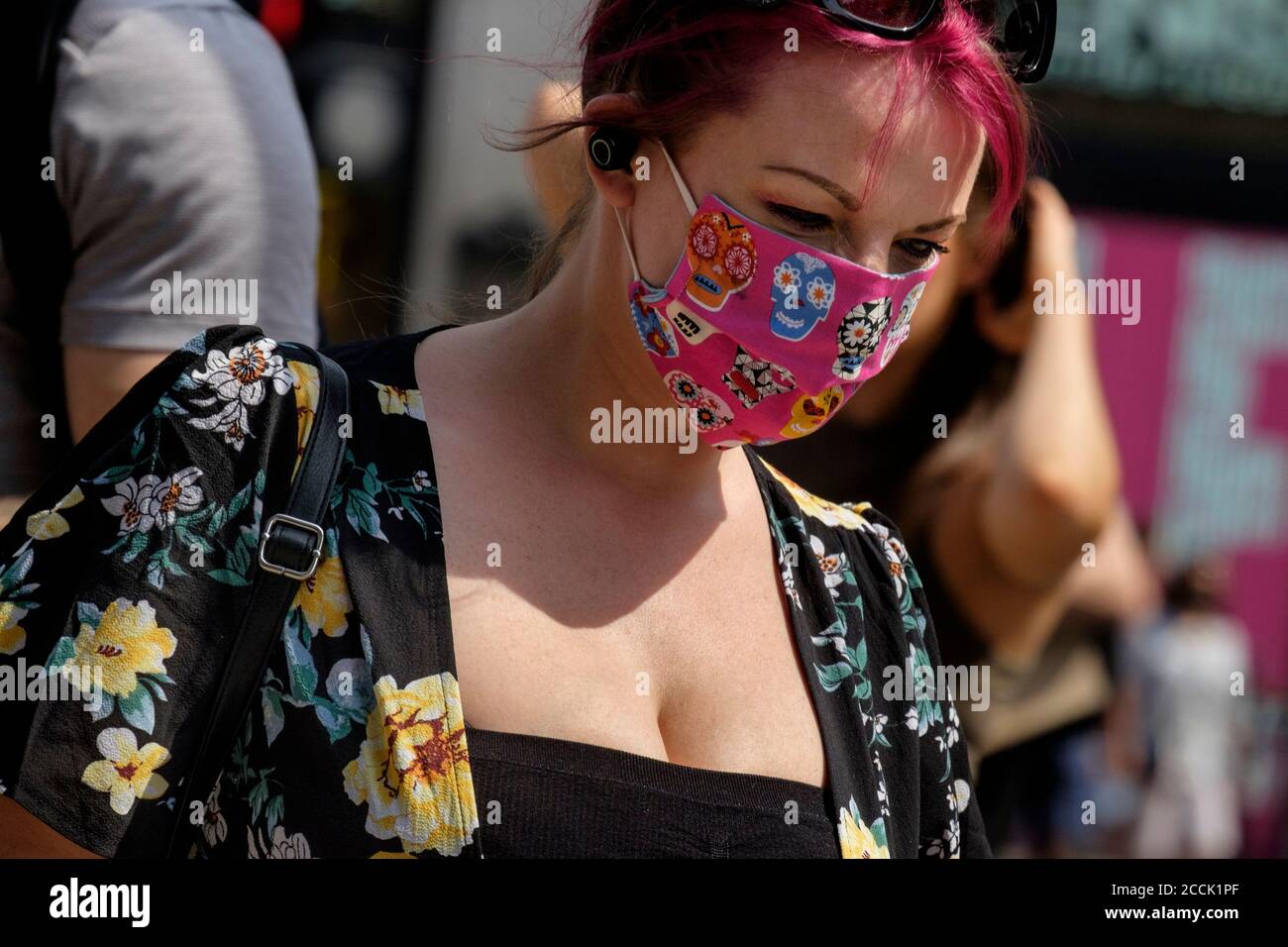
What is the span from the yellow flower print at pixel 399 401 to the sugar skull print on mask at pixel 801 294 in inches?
17.5

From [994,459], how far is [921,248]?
239cm

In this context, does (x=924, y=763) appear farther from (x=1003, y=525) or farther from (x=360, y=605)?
(x=1003, y=525)

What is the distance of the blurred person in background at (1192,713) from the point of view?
6.88 metres

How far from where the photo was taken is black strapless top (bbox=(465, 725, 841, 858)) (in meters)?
1.54

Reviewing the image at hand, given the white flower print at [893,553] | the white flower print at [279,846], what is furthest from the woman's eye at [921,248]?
the white flower print at [279,846]

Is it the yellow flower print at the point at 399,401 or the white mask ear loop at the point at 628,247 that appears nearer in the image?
the yellow flower print at the point at 399,401

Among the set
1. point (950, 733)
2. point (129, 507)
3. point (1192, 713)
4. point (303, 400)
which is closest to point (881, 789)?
point (950, 733)

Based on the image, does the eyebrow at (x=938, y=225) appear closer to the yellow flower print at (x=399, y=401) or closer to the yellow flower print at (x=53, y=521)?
the yellow flower print at (x=399, y=401)

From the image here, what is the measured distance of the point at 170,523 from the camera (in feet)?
4.96

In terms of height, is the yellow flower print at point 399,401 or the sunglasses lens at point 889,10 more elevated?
the sunglasses lens at point 889,10

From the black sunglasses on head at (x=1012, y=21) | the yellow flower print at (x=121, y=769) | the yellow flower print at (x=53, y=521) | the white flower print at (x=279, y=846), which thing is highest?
the black sunglasses on head at (x=1012, y=21)

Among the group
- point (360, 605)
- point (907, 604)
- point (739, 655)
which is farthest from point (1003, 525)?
point (360, 605)

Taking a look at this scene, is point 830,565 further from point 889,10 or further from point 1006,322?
point 1006,322
